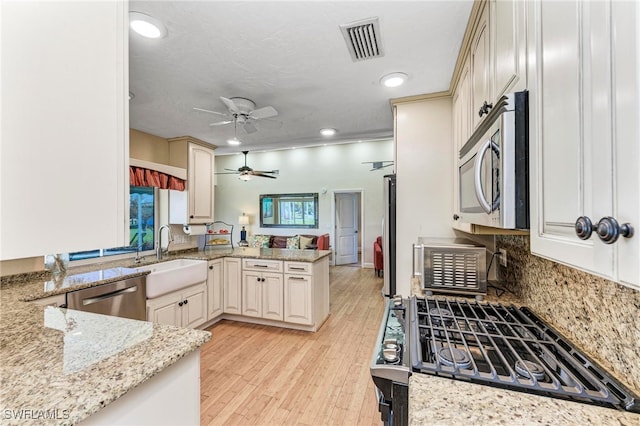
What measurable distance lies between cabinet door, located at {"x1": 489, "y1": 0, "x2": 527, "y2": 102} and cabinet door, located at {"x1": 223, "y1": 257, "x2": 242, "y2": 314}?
310cm

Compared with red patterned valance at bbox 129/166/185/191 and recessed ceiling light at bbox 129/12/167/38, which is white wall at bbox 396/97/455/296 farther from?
red patterned valance at bbox 129/166/185/191

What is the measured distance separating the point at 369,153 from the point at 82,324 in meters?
6.03

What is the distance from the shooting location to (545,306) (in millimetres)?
1221

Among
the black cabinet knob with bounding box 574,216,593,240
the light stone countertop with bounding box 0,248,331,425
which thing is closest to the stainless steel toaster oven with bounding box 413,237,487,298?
the black cabinet knob with bounding box 574,216,593,240

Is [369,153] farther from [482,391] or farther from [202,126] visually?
[482,391]

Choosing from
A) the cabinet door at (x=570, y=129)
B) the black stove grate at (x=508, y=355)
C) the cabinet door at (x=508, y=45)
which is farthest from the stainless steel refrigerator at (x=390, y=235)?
the cabinet door at (x=570, y=129)

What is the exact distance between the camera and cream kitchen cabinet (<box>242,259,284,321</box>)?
3.20 m

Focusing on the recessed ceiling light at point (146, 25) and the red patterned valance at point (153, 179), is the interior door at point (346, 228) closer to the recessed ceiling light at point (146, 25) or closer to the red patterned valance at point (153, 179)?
the red patterned valance at point (153, 179)

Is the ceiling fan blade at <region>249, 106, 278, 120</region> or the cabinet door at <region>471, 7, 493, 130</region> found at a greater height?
the ceiling fan blade at <region>249, 106, 278, 120</region>

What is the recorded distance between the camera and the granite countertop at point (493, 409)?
0.63 metres

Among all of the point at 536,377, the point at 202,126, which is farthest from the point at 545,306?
the point at 202,126

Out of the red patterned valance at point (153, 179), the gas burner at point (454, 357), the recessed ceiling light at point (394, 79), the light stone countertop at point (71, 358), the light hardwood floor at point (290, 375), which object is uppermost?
the recessed ceiling light at point (394, 79)

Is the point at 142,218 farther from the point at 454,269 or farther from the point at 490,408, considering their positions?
the point at 490,408

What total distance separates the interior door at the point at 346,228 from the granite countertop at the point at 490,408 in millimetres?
6004
